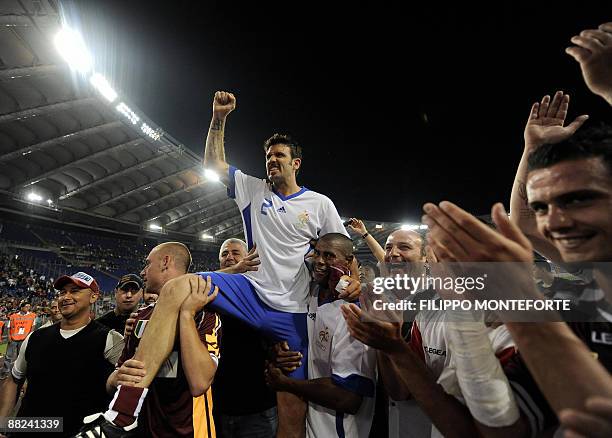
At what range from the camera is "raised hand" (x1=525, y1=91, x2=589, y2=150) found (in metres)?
1.90

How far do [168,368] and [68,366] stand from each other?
48.1 inches

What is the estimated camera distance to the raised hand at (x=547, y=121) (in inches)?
74.6

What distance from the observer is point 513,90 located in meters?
4.34

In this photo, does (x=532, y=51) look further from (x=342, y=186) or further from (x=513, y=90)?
(x=342, y=186)

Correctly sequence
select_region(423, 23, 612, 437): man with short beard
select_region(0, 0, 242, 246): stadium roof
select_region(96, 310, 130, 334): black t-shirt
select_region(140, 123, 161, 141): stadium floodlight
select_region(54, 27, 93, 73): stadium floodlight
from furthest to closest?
1. select_region(140, 123, 161, 141): stadium floodlight
2. select_region(0, 0, 242, 246): stadium roof
3. select_region(54, 27, 93, 73): stadium floodlight
4. select_region(96, 310, 130, 334): black t-shirt
5. select_region(423, 23, 612, 437): man with short beard

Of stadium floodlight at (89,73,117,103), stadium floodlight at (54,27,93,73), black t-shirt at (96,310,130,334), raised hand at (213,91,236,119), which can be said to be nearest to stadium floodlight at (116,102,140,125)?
stadium floodlight at (89,73,117,103)

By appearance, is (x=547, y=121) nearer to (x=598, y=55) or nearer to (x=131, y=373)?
(x=598, y=55)

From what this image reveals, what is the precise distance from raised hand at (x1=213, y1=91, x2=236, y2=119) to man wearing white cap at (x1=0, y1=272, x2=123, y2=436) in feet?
6.87

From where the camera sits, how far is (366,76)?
4281 mm

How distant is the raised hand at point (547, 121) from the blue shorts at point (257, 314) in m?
1.81

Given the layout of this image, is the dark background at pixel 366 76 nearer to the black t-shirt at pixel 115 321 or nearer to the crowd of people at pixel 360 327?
the crowd of people at pixel 360 327

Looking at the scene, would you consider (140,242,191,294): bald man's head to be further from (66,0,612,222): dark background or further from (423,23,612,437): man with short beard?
(423,23,612,437): man with short beard

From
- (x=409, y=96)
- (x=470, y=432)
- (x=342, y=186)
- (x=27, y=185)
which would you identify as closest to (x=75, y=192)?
(x=27, y=185)

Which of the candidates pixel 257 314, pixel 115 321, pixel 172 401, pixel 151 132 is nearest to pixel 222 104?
pixel 257 314
